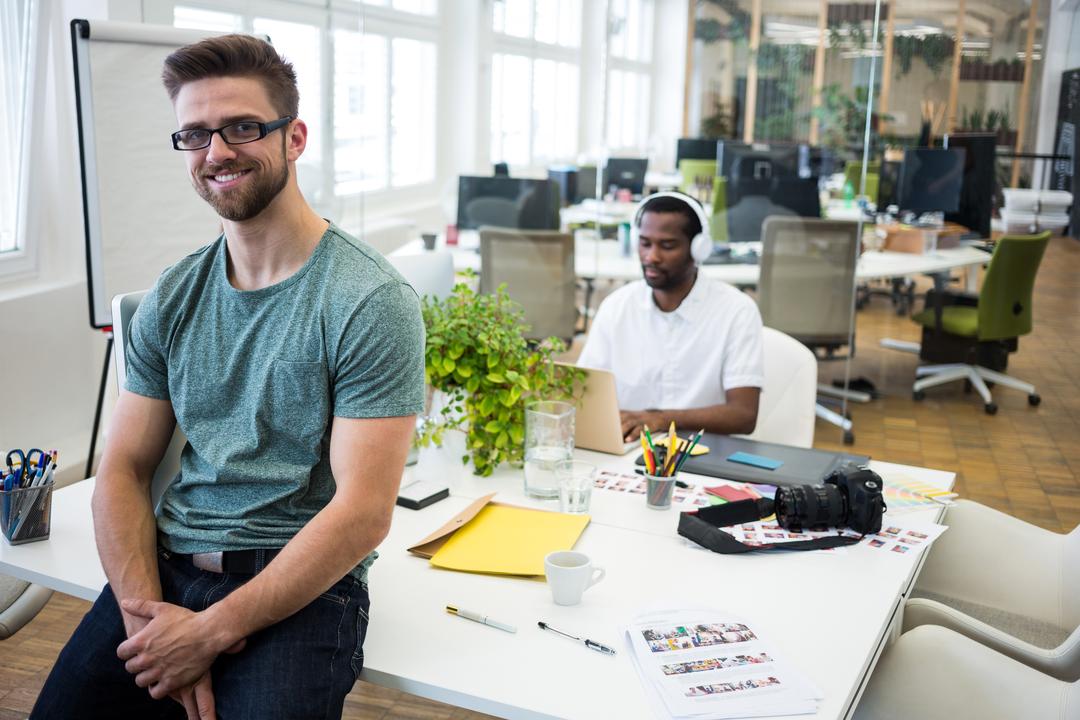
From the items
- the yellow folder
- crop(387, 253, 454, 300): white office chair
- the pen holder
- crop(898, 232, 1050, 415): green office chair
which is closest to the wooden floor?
crop(898, 232, 1050, 415): green office chair

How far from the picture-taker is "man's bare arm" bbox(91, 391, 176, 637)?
1.63 meters

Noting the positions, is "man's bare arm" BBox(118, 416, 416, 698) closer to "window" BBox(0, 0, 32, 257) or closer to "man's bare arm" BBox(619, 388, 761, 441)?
"man's bare arm" BBox(619, 388, 761, 441)

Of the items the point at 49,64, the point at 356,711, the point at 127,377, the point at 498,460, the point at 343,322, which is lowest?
the point at 356,711

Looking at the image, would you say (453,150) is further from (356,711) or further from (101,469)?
(101,469)

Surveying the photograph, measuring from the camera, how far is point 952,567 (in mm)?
2209

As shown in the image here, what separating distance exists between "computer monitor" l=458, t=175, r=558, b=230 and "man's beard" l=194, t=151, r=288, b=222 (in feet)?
12.5

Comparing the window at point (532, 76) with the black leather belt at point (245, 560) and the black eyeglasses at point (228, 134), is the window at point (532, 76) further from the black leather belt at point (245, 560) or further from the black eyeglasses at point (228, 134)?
the black leather belt at point (245, 560)

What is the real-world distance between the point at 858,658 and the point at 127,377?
4.31 feet

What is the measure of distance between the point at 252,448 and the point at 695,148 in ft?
14.1

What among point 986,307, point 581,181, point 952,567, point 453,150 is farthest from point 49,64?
point 986,307

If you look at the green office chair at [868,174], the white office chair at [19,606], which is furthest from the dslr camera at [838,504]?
the green office chair at [868,174]

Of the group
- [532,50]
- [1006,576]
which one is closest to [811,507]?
[1006,576]

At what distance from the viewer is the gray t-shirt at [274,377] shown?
1.59 meters

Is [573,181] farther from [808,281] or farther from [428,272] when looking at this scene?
[428,272]
